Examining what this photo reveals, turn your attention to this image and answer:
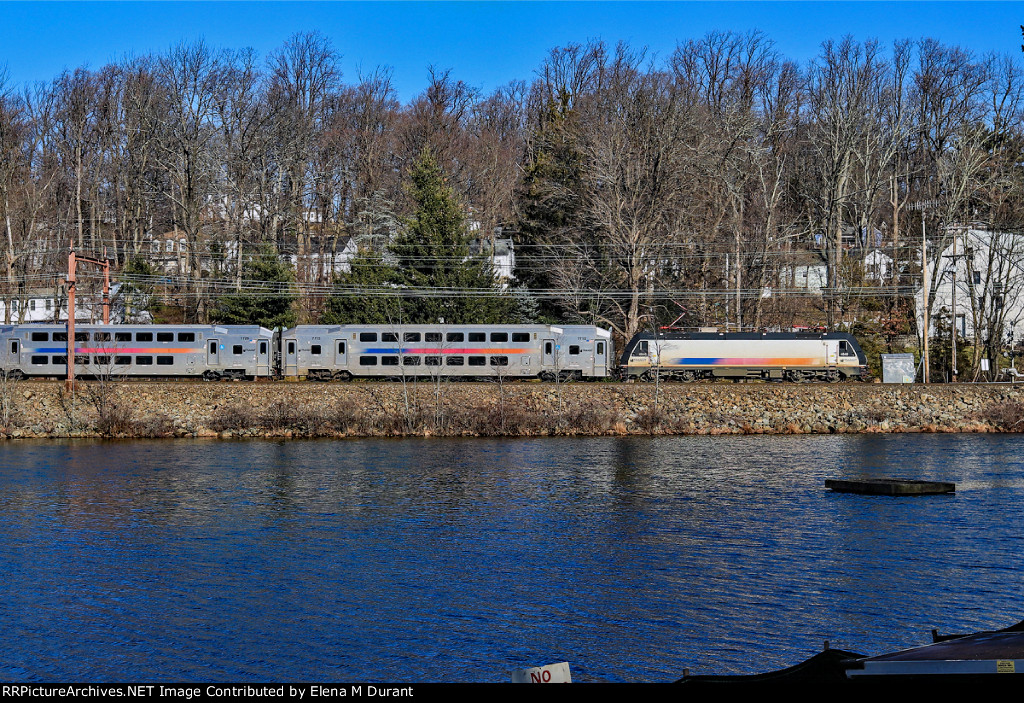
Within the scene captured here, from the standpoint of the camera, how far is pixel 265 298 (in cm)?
6400

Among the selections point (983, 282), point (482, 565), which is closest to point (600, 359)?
point (983, 282)

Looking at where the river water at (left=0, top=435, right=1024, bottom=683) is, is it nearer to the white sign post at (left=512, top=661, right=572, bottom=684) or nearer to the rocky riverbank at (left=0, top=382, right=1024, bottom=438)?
the white sign post at (left=512, top=661, right=572, bottom=684)

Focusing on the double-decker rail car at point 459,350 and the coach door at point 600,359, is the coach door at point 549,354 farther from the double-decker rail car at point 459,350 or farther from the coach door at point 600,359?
the coach door at point 600,359

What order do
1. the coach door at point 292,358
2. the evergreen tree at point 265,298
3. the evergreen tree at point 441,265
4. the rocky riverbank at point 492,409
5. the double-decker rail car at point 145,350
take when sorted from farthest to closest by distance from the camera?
the evergreen tree at point 441,265 < the evergreen tree at point 265,298 < the coach door at point 292,358 < the double-decker rail car at point 145,350 < the rocky riverbank at point 492,409

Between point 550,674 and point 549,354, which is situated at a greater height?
point 549,354

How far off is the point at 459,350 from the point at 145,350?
17.9 metres

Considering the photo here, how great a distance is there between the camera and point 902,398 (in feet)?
169

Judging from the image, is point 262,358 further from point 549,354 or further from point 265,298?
point 549,354

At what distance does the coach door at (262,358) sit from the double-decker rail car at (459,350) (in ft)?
6.52

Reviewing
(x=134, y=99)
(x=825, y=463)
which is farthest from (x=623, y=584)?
(x=134, y=99)

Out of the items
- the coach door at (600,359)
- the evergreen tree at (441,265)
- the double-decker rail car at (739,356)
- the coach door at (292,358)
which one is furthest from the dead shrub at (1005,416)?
the coach door at (292,358)

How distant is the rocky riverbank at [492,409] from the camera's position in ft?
165

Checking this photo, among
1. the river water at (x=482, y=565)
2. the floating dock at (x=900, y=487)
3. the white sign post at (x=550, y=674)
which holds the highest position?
the white sign post at (x=550, y=674)

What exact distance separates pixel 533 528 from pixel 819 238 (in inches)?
2347
